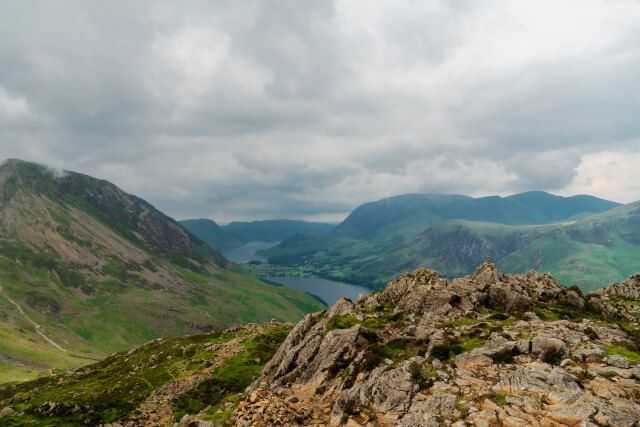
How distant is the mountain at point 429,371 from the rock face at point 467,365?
0.12 meters

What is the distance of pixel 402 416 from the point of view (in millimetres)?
25188

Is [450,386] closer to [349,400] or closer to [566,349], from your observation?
[349,400]

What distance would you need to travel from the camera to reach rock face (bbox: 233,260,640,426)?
22.0m

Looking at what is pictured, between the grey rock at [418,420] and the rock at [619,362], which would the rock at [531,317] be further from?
the grey rock at [418,420]

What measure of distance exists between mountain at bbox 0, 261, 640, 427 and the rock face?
0.40 feet

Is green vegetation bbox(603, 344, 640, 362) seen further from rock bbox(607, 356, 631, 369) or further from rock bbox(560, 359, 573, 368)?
rock bbox(560, 359, 573, 368)

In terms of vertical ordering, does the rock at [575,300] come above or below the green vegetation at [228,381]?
above

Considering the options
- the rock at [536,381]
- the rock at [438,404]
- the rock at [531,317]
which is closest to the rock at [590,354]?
the rock at [536,381]

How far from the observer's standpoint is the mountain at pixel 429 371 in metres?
22.8

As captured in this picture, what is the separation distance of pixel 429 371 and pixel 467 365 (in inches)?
154

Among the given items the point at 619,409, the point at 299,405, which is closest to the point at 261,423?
the point at 299,405

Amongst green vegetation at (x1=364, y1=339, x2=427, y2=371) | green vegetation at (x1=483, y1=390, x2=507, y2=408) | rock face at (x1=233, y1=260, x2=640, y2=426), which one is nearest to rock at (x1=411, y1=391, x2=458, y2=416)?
rock face at (x1=233, y1=260, x2=640, y2=426)

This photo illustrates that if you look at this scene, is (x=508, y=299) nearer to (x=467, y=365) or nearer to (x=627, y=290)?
(x=467, y=365)

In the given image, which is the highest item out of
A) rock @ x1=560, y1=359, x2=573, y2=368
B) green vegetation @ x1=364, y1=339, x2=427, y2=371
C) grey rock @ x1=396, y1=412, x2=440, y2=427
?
rock @ x1=560, y1=359, x2=573, y2=368
